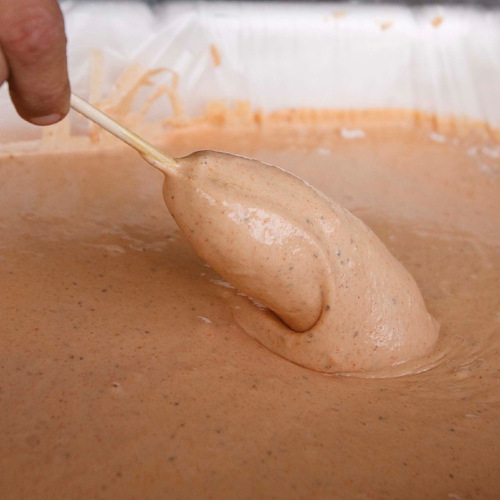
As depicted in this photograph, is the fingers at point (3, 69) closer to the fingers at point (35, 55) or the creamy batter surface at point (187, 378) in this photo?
the fingers at point (35, 55)

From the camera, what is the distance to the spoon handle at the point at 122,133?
928 millimetres

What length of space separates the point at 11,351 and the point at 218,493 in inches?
16.6

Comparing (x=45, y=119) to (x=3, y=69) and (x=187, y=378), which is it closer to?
(x=3, y=69)

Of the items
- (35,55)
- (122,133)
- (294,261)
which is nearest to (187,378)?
(294,261)

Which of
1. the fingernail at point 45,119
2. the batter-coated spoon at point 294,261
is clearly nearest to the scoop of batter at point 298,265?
the batter-coated spoon at point 294,261

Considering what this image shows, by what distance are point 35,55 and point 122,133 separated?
16 cm

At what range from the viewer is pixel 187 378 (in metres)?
1.03

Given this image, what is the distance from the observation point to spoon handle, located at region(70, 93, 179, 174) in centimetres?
93

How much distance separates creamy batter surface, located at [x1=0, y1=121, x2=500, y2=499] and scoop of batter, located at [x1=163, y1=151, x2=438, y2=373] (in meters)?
0.05

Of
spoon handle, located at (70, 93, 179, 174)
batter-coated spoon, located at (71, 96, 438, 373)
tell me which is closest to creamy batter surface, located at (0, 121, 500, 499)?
batter-coated spoon, located at (71, 96, 438, 373)

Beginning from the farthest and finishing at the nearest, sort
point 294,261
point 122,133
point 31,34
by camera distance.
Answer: point 294,261, point 122,133, point 31,34

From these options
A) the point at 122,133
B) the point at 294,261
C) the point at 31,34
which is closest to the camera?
the point at 31,34

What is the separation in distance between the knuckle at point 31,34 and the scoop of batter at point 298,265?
26 cm

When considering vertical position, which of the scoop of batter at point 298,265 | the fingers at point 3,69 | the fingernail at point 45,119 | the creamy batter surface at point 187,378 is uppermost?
the fingers at point 3,69
